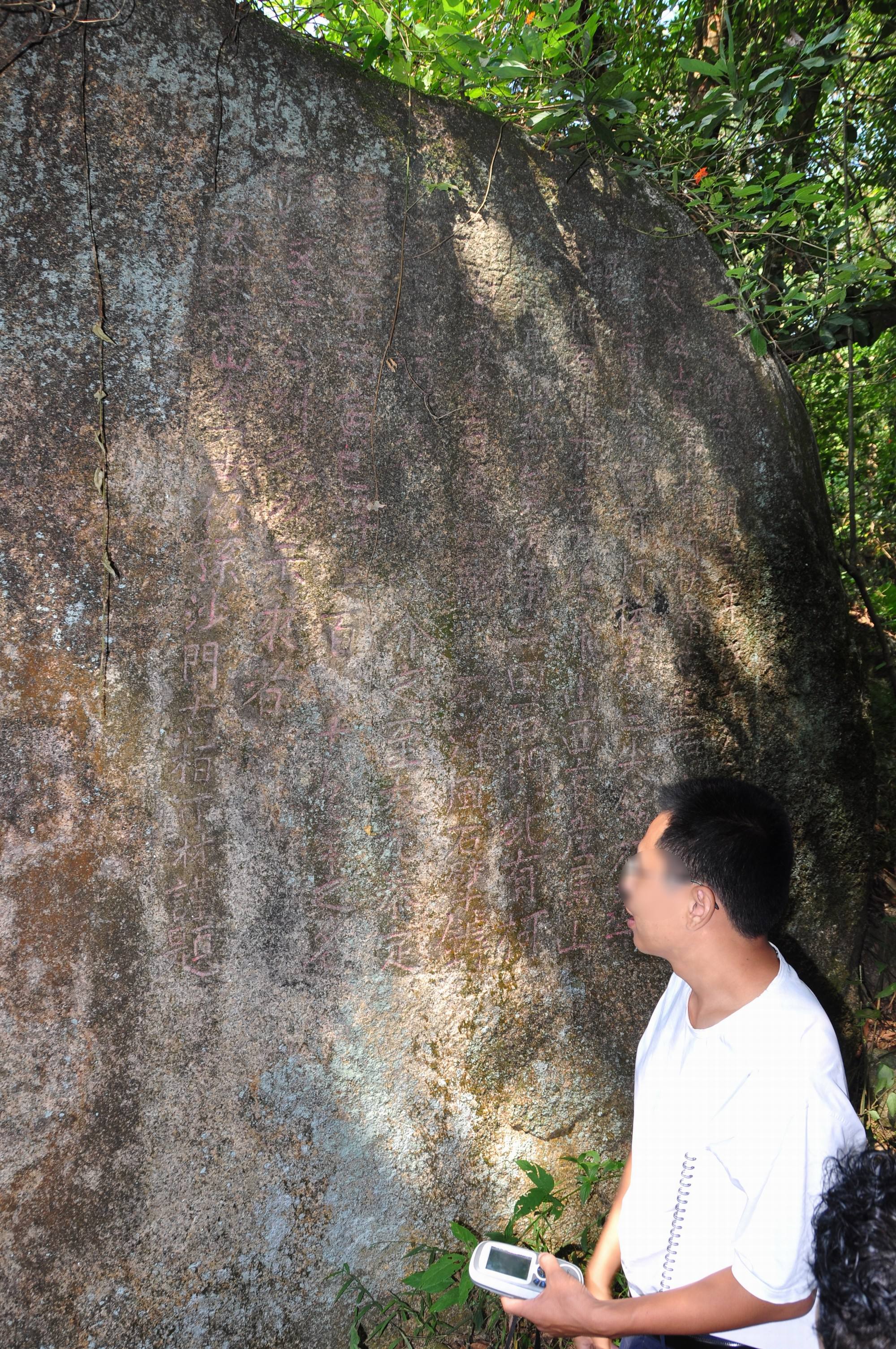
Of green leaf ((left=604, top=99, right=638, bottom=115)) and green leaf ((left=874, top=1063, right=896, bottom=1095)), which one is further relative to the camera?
green leaf ((left=874, top=1063, right=896, bottom=1095))

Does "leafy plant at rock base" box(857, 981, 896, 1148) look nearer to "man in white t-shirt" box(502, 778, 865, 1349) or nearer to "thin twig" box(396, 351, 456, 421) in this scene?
"man in white t-shirt" box(502, 778, 865, 1349)

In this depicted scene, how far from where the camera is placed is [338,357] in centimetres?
213

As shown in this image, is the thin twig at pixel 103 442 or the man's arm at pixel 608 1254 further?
the thin twig at pixel 103 442

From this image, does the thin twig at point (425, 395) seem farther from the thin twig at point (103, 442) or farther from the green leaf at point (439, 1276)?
the green leaf at point (439, 1276)

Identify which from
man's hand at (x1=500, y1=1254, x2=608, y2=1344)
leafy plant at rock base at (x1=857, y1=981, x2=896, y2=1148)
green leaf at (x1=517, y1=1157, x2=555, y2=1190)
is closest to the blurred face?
man's hand at (x1=500, y1=1254, x2=608, y2=1344)

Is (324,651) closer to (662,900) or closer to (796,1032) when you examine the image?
(662,900)

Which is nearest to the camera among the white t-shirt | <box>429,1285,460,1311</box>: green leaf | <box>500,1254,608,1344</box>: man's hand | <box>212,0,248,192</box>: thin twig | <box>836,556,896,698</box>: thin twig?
the white t-shirt

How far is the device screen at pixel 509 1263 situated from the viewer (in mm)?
1420

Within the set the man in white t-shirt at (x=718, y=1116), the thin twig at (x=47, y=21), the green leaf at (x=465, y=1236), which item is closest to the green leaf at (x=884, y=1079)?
the green leaf at (x=465, y=1236)

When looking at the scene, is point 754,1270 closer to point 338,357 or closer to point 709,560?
Result: point 709,560

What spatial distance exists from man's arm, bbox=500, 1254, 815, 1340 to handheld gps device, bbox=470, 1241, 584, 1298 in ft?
0.05

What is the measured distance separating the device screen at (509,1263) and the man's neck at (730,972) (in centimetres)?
54

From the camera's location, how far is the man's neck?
1.44 metres

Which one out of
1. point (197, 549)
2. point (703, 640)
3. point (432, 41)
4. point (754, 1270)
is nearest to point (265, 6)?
point (432, 41)
